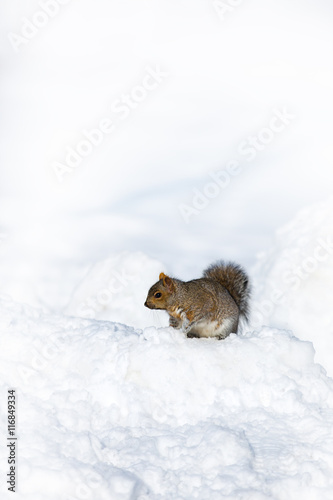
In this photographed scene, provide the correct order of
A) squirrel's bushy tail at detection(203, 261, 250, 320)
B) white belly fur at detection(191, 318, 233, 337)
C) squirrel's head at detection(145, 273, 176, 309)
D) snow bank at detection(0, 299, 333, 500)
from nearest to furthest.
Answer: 1. snow bank at detection(0, 299, 333, 500)
2. squirrel's head at detection(145, 273, 176, 309)
3. white belly fur at detection(191, 318, 233, 337)
4. squirrel's bushy tail at detection(203, 261, 250, 320)

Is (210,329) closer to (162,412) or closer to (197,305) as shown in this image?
(197,305)

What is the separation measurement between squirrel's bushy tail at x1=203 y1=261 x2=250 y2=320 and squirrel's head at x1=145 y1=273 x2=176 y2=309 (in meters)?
0.92

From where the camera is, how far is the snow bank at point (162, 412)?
113 inches

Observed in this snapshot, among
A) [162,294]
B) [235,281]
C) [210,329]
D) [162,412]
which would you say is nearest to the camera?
[162,412]

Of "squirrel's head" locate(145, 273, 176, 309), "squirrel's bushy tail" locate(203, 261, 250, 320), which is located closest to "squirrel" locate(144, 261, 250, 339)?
"squirrel's head" locate(145, 273, 176, 309)

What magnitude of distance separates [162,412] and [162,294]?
1.04 m

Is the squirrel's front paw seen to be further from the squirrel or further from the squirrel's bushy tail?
the squirrel's bushy tail

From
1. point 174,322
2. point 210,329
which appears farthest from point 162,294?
point 210,329

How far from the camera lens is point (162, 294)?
14.1 feet

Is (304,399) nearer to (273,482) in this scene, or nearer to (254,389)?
(254,389)

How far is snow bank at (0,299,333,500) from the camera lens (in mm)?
2873

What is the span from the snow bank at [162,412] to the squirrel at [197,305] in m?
0.24

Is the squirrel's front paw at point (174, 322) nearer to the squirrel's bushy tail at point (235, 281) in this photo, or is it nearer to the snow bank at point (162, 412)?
the snow bank at point (162, 412)

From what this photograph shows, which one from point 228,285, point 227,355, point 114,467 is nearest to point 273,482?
point 114,467
